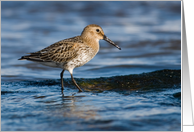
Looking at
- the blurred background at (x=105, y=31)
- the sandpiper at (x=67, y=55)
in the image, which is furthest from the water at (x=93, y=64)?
the sandpiper at (x=67, y=55)

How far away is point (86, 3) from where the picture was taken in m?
17.5

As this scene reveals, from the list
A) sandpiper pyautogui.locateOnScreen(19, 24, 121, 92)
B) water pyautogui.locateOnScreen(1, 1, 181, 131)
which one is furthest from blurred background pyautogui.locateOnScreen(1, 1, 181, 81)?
sandpiper pyautogui.locateOnScreen(19, 24, 121, 92)

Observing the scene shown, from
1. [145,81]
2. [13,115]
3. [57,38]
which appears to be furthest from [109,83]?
[57,38]

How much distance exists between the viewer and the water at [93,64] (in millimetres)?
5529

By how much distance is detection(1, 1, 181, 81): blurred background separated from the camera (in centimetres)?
1025

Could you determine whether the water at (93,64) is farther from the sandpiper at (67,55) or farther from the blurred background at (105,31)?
the sandpiper at (67,55)

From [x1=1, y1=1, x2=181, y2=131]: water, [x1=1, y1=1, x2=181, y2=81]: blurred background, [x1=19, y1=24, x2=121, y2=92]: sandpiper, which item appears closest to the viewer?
[x1=1, y1=1, x2=181, y2=131]: water

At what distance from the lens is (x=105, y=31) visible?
47.4 feet

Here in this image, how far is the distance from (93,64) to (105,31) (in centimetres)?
409

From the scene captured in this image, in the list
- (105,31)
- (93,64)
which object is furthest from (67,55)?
(105,31)

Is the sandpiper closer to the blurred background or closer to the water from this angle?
the water

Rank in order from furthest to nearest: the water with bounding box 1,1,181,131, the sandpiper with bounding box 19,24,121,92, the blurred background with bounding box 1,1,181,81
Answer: the blurred background with bounding box 1,1,181,81, the sandpiper with bounding box 19,24,121,92, the water with bounding box 1,1,181,131

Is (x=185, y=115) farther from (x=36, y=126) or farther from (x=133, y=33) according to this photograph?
(x=133, y=33)

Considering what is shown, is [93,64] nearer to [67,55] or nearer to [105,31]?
[67,55]
